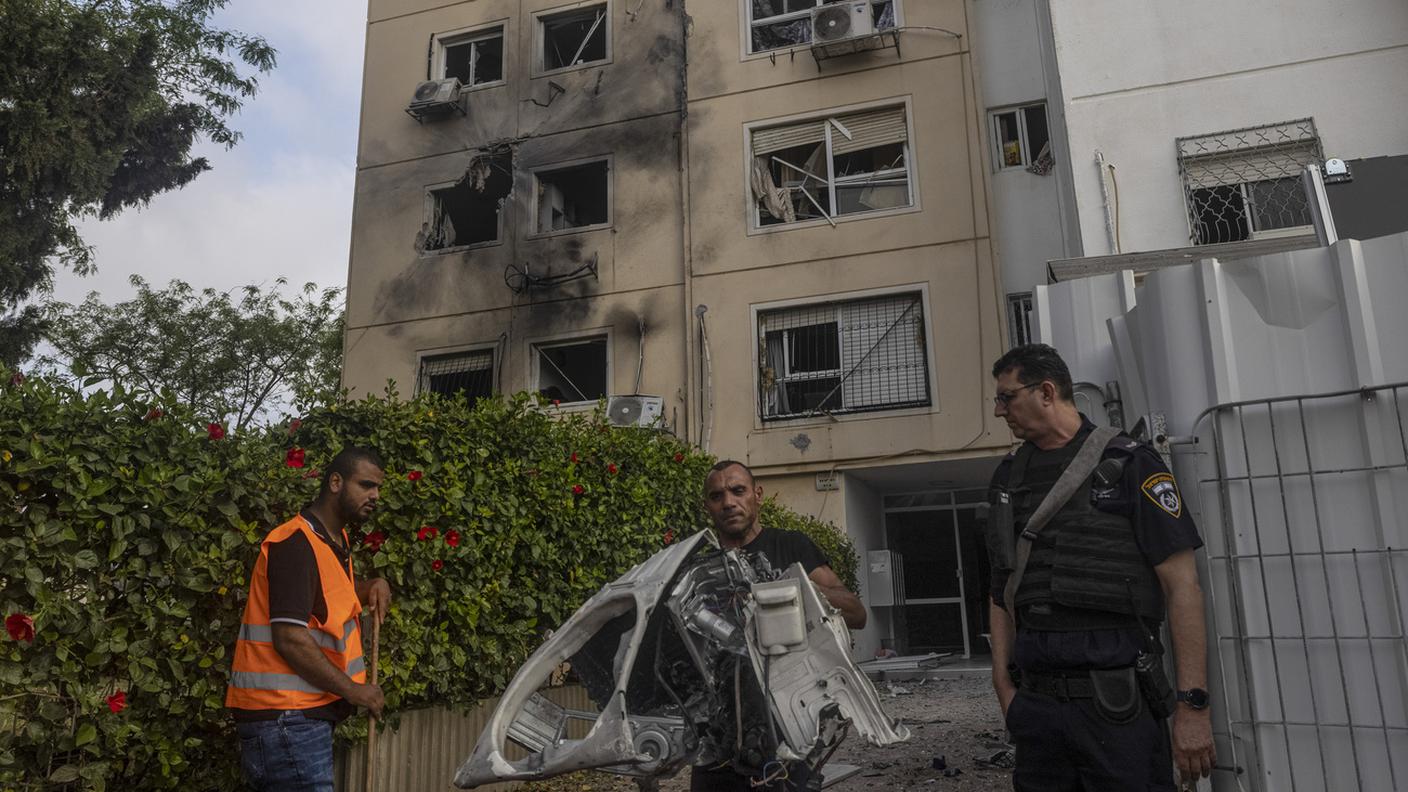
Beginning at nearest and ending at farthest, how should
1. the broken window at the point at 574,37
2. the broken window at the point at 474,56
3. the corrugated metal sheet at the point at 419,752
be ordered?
the corrugated metal sheet at the point at 419,752, the broken window at the point at 574,37, the broken window at the point at 474,56

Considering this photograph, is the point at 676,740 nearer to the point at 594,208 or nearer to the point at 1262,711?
the point at 1262,711

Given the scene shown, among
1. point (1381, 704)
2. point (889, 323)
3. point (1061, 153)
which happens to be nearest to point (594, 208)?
point (889, 323)

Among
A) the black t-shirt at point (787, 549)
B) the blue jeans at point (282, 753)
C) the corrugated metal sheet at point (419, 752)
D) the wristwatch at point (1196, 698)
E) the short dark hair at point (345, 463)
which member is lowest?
the corrugated metal sheet at point (419, 752)

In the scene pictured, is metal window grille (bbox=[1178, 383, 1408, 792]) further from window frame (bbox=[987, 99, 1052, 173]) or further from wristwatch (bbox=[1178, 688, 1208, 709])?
window frame (bbox=[987, 99, 1052, 173])

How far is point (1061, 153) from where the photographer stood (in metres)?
11.6

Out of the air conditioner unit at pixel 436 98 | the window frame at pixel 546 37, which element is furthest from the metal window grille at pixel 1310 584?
the air conditioner unit at pixel 436 98

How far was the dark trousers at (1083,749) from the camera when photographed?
2805mm

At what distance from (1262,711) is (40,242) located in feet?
66.3

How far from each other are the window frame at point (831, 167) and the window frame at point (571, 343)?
3.05 meters

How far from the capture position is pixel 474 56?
1850 centimetres

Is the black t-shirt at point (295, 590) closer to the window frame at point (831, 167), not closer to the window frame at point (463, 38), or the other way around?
the window frame at point (831, 167)

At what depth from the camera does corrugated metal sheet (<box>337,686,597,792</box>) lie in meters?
4.94

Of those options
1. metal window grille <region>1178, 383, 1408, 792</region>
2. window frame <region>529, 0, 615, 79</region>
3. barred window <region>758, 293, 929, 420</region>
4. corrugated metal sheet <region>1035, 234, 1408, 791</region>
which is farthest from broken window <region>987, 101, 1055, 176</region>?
metal window grille <region>1178, 383, 1408, 792</region>

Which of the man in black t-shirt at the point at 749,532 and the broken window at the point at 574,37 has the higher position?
the broken window at the point at 574,37
